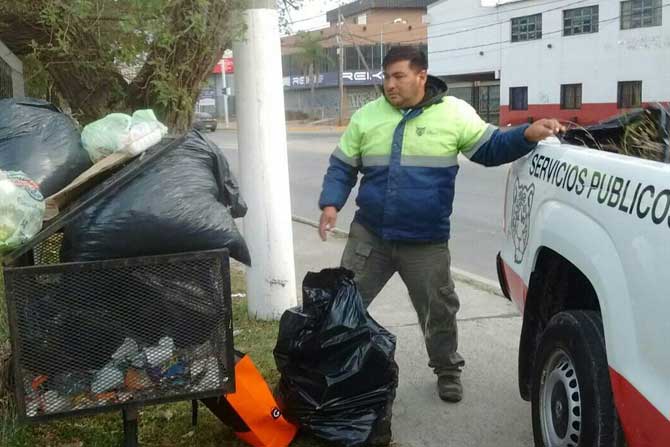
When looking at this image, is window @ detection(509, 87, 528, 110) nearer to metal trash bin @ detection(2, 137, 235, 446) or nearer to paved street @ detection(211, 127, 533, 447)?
paved street @ detection(211, 127, 533, 447)

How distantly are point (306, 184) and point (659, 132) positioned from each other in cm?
1380

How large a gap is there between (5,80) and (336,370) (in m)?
3.09

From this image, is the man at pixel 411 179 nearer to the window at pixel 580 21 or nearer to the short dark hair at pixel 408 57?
the short dark hair at pixel 408 57

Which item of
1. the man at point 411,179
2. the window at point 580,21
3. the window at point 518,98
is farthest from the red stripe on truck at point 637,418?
the window at point 518,98

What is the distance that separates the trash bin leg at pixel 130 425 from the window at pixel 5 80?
2.76m

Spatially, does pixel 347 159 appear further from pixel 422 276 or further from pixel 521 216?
pixel 521 216

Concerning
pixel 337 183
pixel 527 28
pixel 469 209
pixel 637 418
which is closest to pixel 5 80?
pixel 337 183

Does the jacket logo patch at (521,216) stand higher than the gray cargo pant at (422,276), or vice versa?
the jacket logo patch at (521,216)

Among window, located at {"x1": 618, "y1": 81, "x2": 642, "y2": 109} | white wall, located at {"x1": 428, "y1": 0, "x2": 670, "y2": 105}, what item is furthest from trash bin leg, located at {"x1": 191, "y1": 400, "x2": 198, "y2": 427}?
window, located at {"x1": 618, "y1": 81, "x2": 642, "y2": 109}

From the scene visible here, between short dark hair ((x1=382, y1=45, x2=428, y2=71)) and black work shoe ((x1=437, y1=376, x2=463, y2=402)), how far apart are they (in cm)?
165

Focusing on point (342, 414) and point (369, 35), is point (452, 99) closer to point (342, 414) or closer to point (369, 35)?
point (342, 414)

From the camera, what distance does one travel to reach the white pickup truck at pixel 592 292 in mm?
2031

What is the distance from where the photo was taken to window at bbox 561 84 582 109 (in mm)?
35969

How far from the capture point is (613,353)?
2277mm
